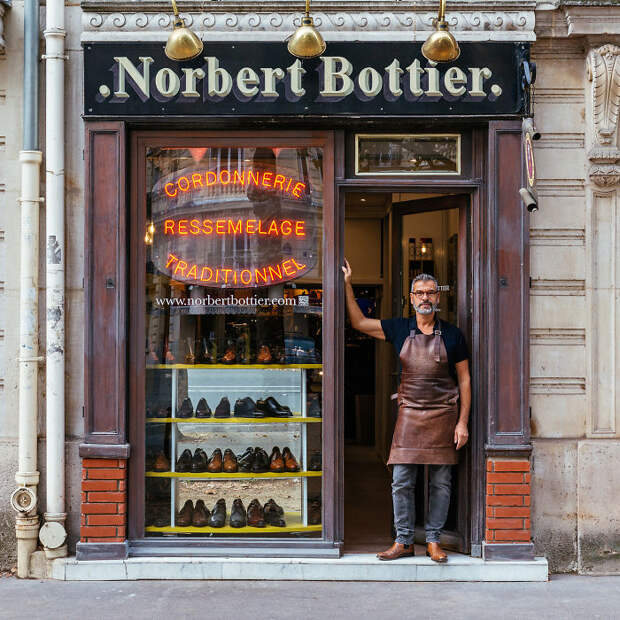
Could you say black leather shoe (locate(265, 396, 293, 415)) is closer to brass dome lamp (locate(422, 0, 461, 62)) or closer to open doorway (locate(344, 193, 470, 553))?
open doorway (locate(344, 193, 470, 553))

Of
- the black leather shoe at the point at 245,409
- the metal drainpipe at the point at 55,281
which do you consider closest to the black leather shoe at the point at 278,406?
the black leather shoe at the point at 245,409

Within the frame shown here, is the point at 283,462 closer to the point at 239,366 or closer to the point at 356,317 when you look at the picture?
the point at 239,366

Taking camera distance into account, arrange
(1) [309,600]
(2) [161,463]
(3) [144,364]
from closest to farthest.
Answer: (1) [309,600] → (3) [144,364] → (2) [161,463]

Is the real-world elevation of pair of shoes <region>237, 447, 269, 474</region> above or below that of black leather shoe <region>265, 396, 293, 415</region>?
below

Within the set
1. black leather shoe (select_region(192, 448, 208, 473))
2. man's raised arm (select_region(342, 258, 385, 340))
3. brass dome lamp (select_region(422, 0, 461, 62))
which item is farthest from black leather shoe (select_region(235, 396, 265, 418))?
brass dome lamp (select_region(422, 0, 461, 62))

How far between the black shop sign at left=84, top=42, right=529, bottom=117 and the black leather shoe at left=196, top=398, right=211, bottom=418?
2.35m

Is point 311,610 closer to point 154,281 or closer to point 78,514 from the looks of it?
point 78,514

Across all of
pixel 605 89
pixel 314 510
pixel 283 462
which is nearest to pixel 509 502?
pixel 314 510

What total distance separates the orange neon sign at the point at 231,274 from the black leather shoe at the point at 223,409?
98cm

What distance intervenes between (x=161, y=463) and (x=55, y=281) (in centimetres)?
165

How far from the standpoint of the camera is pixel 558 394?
5711 millimetres

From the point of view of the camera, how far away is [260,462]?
602cm

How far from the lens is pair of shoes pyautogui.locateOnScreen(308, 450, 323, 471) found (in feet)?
19.1

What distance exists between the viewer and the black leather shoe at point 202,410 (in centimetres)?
600
